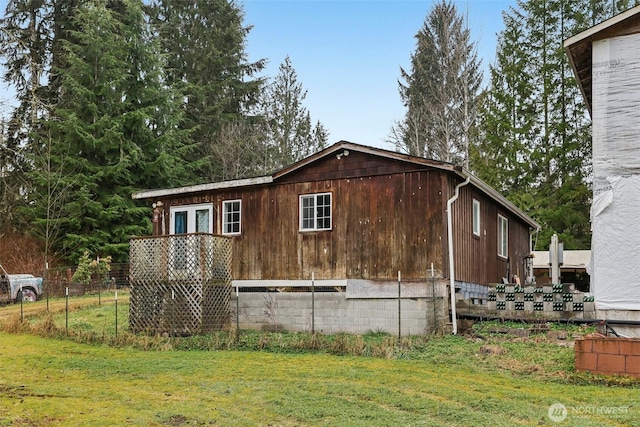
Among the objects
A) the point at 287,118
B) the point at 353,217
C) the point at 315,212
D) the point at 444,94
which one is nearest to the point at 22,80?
the point at 287,118

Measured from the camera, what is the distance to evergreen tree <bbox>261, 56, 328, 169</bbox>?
36.2m

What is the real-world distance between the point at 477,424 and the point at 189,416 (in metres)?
3.09

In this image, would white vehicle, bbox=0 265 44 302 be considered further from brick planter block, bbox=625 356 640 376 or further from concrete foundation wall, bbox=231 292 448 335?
brick planter block, bbox=625 356 640 376

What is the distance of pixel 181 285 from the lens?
1474cm

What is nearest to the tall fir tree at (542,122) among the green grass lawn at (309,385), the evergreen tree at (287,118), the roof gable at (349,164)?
the evergreen tree at (287,118)

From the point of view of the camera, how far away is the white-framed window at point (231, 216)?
16.6 m

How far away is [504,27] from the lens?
3077 cm

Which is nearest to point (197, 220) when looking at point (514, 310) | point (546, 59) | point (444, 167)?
point (444, 167)

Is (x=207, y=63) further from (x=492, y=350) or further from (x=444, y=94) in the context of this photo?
(x=492, y=350)

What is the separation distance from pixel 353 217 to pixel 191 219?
4812 millimetres

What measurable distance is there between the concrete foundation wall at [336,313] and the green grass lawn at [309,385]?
872 mm

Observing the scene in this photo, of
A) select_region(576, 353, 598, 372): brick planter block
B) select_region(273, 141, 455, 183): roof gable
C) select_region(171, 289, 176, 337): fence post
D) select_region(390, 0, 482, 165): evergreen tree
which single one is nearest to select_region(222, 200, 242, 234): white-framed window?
select_region(273, 141, 455, 183): roof gable

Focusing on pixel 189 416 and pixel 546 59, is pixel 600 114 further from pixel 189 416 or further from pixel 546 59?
pixel 546 59

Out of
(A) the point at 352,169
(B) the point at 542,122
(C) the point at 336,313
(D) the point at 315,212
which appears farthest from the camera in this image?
(B) the point at 542,122
